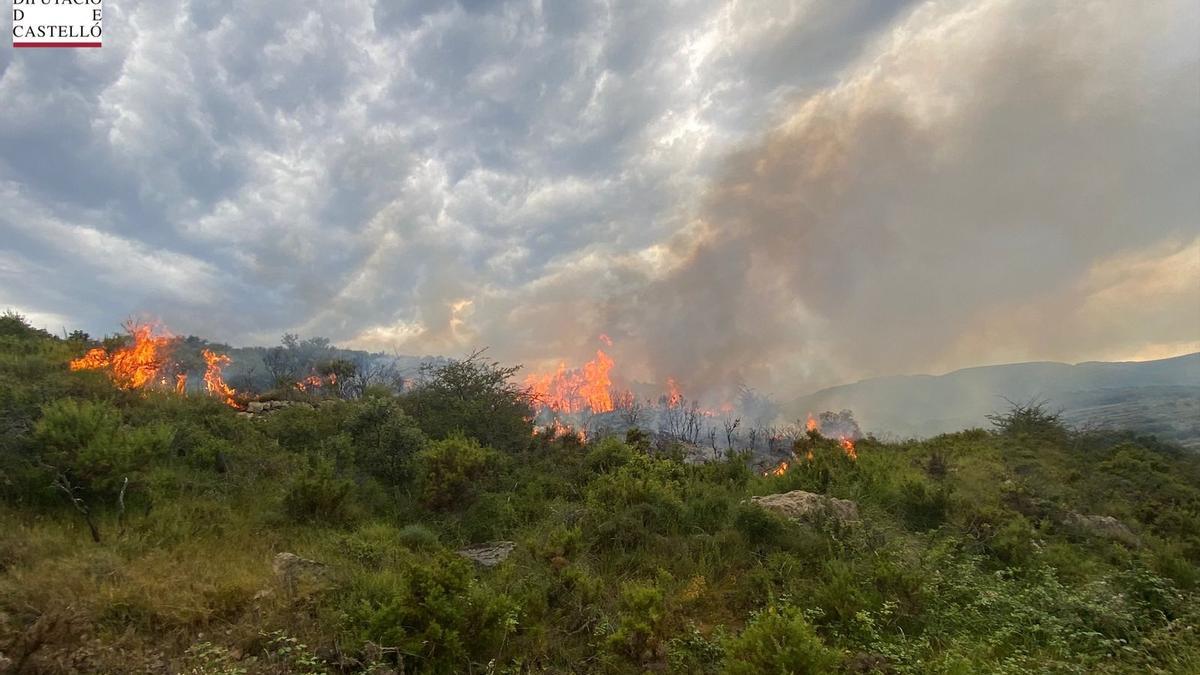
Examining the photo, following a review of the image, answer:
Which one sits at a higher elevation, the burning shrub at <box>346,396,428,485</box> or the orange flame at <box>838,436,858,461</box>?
the burning shrub at <box>346,396,428,485</box>

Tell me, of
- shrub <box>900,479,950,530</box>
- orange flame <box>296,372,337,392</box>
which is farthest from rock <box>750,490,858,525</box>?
orange flame <box>296,372,337,392</box>

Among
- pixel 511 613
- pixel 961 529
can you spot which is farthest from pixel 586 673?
pixel 961 529

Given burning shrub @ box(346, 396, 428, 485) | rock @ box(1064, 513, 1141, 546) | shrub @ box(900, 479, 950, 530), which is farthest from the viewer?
burning shrub @ box(346, 396, 428, 485)

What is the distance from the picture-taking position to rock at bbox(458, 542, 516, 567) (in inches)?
357

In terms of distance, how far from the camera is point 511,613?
6363 millimetres

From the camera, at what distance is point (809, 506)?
35.9ft

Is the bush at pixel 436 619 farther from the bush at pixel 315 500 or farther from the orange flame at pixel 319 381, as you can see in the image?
the orange flame at pixel 319 381

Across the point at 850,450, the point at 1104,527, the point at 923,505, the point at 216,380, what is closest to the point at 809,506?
the point at 923,505

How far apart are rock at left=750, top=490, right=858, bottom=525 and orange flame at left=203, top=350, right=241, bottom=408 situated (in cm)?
1788

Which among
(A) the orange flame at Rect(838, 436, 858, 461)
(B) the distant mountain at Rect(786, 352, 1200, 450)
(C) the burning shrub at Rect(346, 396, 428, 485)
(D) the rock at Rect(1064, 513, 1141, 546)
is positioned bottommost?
(B) the distant mountain at Rect(786, 352, 1200, 450)

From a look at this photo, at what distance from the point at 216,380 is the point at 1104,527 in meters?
47.2

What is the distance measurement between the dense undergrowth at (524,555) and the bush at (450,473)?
0.21 ft

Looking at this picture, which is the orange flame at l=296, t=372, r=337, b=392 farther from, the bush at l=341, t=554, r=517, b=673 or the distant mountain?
the distant mountain

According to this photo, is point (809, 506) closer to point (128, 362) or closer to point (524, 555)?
point (524, 555)
